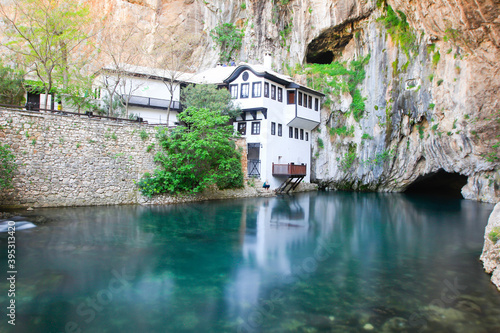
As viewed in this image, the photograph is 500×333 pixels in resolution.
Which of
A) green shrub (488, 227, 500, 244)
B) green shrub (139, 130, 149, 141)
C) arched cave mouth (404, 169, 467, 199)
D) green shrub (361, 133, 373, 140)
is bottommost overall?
green shrub (488, 227, 500, 244)

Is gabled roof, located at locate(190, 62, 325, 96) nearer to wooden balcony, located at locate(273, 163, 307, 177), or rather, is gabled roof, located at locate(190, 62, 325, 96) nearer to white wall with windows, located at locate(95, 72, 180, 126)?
white wall with windows, located at locate(95, 72, 180, 126)

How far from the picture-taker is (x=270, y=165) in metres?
26.6

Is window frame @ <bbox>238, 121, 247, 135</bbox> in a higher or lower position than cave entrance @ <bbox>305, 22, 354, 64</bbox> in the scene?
lower

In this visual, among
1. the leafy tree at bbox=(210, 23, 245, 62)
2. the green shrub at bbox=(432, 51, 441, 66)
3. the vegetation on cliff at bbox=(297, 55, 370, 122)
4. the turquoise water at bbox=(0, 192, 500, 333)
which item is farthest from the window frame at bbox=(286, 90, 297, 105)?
the turquoise water at bbox=(0, 192, 500, 333)

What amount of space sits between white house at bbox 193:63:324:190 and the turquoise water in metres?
12.7

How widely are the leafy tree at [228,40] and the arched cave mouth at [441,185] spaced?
23165 millimetres

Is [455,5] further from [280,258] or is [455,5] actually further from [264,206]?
[264,206]

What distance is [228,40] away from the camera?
120 feet

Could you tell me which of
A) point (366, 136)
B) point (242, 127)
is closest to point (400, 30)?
point (366, 136)

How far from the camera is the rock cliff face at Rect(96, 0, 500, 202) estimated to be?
16312 millimetres

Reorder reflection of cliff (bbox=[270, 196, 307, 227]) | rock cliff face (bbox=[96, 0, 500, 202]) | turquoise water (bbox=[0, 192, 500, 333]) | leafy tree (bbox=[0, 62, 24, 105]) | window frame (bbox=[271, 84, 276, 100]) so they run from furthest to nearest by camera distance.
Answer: window frame (bbox=[271, 84, 276, 100]) < leafy tree (bbox=[0, 62, 24, 105]) < rock cliff face (bbox=[96, 0, 500, 202]) < reflection of cliff (bbox=[270, 196, 307, 227]) < turquoise water (bbox=[0, 192, 500, 333])

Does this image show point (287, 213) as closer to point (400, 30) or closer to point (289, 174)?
point (289, 174)

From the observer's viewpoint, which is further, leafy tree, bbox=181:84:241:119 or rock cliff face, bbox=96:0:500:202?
leafy tree, bbox=181:84:241:119

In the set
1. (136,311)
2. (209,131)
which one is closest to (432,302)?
(136,311)
